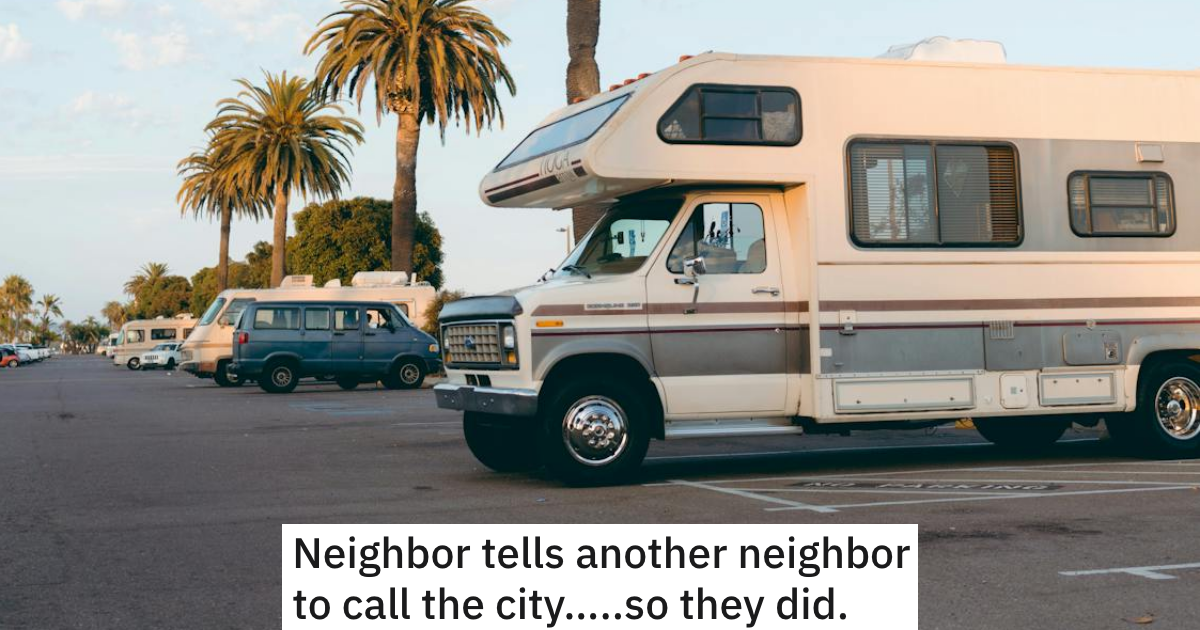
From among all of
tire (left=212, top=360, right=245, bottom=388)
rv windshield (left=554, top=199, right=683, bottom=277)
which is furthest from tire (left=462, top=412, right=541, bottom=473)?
tire (left=212, top=360, right=245, bottom=388)

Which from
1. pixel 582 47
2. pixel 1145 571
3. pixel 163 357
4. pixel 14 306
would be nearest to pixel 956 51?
pixel 1145 571

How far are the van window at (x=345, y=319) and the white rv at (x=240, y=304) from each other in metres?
3.98

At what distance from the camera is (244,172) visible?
5075 cm

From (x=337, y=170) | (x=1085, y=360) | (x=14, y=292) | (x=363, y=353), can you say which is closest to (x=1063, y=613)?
(x=1085, y=360)

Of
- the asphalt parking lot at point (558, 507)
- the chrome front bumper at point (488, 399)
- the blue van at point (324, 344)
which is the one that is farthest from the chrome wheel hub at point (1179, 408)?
the blue van at point (324, 344)

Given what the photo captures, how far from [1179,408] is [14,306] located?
189 meters

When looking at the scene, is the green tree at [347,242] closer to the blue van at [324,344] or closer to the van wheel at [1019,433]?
the blue van at [324,344]

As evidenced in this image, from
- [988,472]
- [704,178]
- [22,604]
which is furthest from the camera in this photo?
[988,472]

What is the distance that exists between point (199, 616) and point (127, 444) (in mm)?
10518

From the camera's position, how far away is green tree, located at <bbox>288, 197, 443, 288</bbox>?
75312mm

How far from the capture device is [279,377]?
2912cm

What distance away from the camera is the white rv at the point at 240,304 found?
33.3 metres

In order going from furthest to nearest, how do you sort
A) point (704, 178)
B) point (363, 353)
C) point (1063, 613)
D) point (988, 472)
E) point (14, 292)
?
point (14, 292) < point (363, 353) < point (988, 472) < point (704, 178) < point (1063, 613)

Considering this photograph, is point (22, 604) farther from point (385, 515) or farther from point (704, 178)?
point (704, 178)
